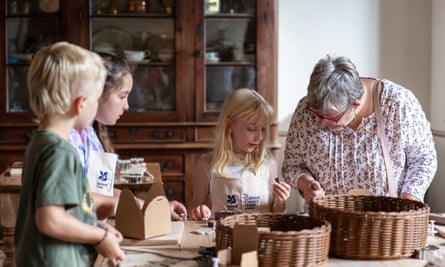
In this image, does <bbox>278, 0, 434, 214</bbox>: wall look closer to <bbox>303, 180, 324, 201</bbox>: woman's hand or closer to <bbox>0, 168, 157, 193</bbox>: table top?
<bbox>0, 168, 157, 193</bbox>: table top

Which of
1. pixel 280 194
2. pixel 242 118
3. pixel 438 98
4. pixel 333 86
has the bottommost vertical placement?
pixel 280 194

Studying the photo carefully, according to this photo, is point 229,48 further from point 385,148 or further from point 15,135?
point 385,148

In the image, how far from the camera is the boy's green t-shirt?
160 centimetres

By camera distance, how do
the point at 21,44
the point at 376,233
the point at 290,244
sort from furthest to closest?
the point at 21,44
the point at 376,233
the point at 290,244

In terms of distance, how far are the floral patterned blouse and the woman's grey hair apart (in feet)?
0.60

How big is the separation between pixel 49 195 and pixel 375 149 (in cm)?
138

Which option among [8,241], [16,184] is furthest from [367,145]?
[8,241]

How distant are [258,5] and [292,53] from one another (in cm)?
52

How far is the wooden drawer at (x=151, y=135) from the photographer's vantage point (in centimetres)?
447

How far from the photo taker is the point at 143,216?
2.02 metres

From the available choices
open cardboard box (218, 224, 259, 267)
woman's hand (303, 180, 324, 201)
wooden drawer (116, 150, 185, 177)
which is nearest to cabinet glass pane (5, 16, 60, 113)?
wooden drawer (116, 150, 185, 177)

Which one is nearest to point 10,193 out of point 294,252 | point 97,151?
point 97,151

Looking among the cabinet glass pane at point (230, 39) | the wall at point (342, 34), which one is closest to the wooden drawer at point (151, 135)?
the cabinet glass pane at point (230, 39)

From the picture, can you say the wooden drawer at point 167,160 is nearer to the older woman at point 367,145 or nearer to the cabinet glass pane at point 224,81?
the cabinet glass pane at point 224,81
